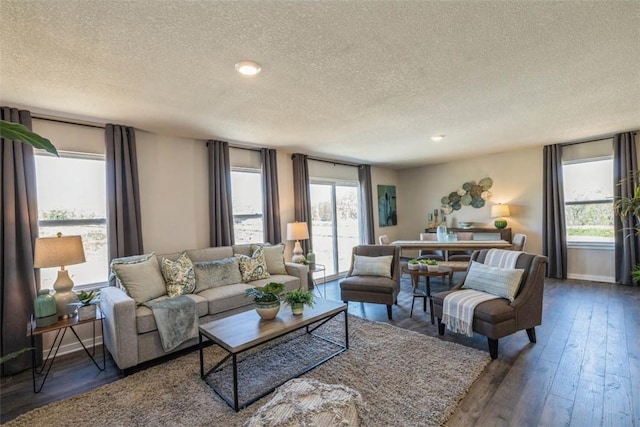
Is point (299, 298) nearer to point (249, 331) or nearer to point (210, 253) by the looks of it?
point (249, 331)

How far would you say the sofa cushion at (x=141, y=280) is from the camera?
2.87 metres

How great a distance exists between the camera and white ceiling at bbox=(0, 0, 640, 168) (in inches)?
64.9

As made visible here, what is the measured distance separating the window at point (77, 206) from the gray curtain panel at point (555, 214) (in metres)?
6.87

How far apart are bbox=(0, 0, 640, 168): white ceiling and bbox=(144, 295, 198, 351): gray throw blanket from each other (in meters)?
1.92

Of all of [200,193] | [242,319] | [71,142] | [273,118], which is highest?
[273,118]

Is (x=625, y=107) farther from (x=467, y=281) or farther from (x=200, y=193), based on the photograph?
(x=200, y=193)

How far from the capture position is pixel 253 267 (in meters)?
3.83

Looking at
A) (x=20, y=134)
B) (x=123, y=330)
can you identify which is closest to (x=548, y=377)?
(x=20, y=134)

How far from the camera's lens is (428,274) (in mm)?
3668

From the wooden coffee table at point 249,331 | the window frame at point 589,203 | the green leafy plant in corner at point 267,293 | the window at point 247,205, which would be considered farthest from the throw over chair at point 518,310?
the window frame at point 589,203

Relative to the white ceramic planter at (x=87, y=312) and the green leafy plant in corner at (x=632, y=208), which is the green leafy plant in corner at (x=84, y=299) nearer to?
the white ceramic planter at (x=87, y=312)

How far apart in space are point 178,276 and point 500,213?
5708mm

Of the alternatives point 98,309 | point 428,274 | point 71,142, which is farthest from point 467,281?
point 71,142

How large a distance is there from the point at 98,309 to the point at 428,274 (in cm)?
367
